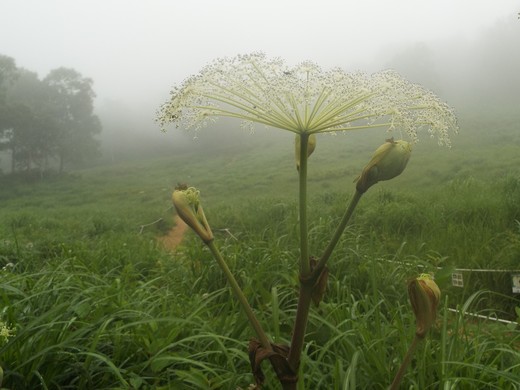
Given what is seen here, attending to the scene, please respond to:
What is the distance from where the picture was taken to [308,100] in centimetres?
96

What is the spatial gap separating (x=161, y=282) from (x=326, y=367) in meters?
2.43

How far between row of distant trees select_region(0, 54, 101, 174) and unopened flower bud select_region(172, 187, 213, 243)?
105 ft

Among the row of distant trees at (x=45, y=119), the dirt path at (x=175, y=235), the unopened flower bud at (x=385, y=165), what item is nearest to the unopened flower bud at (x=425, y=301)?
the unopened flower bud at (x=385, y=165)

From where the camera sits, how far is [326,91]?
1001 millimetres

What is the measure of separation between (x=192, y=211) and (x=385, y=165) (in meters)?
0.37

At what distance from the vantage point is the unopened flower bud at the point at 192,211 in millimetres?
816

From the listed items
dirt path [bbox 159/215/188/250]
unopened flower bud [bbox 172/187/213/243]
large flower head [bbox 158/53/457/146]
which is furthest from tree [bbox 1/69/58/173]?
unopened flower bud [bbox 172/187/213/243]

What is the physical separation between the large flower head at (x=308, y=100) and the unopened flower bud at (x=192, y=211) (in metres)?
0.23

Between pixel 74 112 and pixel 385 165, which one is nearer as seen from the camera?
pixel 385 165

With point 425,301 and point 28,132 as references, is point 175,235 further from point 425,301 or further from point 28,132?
point 28,132

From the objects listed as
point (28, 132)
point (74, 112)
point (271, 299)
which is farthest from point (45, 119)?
point (271, 299)

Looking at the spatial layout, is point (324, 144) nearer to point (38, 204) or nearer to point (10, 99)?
point (38, 204)

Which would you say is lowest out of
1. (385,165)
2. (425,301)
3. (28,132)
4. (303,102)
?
(425,301)

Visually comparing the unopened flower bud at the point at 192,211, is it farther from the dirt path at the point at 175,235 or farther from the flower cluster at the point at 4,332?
the dirt path at the point at 175,235
